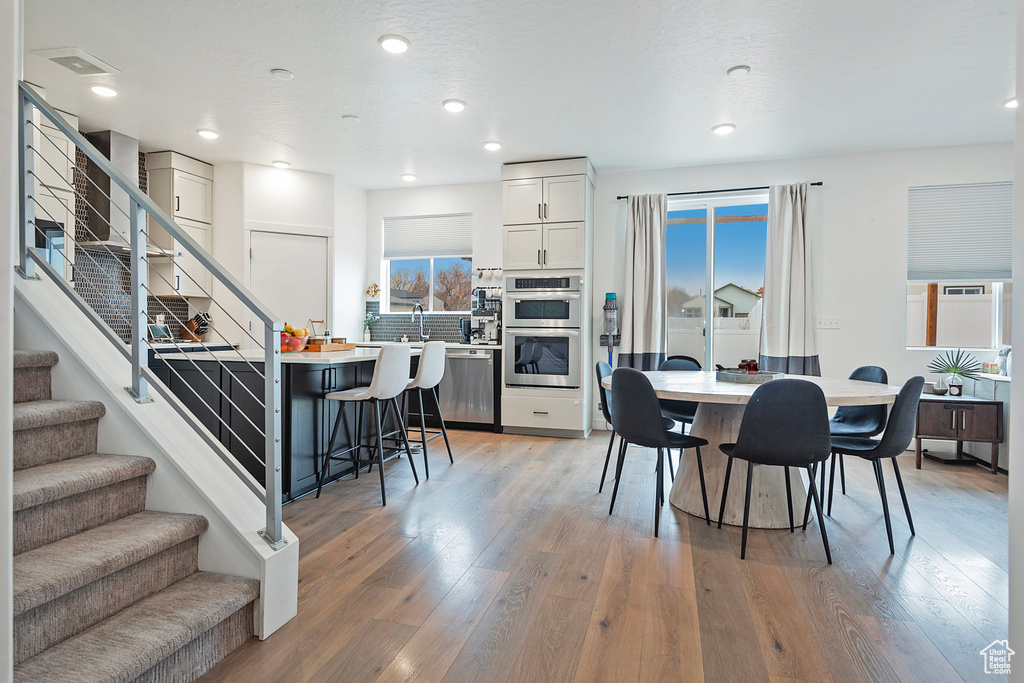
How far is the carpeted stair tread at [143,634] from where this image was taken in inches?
51.4

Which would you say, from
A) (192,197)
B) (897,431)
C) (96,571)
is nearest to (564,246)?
(897,431)

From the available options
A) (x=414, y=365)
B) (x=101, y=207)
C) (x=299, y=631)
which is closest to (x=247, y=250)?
(x=101, y=207)

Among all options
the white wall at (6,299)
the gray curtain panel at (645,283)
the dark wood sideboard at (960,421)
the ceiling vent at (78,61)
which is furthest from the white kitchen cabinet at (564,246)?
the white wall at (6,299)

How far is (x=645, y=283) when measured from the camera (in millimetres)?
5398

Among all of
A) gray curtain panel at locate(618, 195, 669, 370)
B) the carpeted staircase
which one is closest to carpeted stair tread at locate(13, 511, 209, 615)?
the carpeted staircase

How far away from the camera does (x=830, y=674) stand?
1.62 metres

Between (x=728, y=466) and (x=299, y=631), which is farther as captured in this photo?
(x=728, y=466)

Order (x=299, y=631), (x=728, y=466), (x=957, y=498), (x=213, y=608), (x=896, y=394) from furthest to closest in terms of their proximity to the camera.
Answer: (x=957, y=498) < (x=728, y=466) < (x=896, y=394) < (x=299, y=631) < (x=213, y=608)

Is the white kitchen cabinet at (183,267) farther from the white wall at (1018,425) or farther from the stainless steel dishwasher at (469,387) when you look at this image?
the white wall at (1018,425)

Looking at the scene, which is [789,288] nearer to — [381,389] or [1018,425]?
[381,389]

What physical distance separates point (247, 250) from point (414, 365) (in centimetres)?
197

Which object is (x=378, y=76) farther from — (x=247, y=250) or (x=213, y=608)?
(x=213, y=608)

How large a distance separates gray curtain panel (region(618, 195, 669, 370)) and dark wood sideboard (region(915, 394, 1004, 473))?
2104 mm

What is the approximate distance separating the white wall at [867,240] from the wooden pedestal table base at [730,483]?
2.55m
